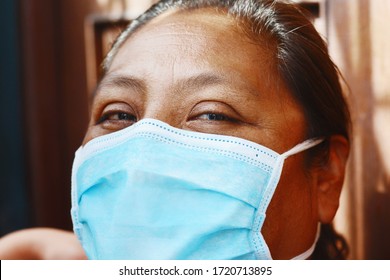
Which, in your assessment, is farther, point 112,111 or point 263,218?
point 112,111

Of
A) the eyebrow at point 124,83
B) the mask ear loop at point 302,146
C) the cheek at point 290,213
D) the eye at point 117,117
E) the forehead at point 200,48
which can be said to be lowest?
the cheek at point 290,213

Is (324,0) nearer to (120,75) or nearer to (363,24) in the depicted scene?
(363,24)

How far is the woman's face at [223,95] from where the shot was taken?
1099 millimetres

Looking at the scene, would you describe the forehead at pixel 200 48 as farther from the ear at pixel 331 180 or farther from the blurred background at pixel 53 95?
the blurred background at pixel 53 95

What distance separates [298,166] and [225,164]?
0.59 ft

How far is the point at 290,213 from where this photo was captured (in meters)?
1.14

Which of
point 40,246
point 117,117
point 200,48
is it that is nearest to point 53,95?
point 40,246

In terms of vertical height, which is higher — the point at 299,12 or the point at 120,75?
the point at 299,12

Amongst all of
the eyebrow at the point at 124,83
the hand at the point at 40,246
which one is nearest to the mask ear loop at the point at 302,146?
the eyebrow at the point at 124,83

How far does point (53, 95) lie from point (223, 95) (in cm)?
112

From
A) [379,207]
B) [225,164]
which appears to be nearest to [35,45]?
[225,164]

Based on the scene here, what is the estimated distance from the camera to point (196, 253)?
40.5 inches

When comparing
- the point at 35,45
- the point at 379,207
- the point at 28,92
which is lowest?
the point at 379,207

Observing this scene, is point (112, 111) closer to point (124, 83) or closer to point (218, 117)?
point (124, 83)
